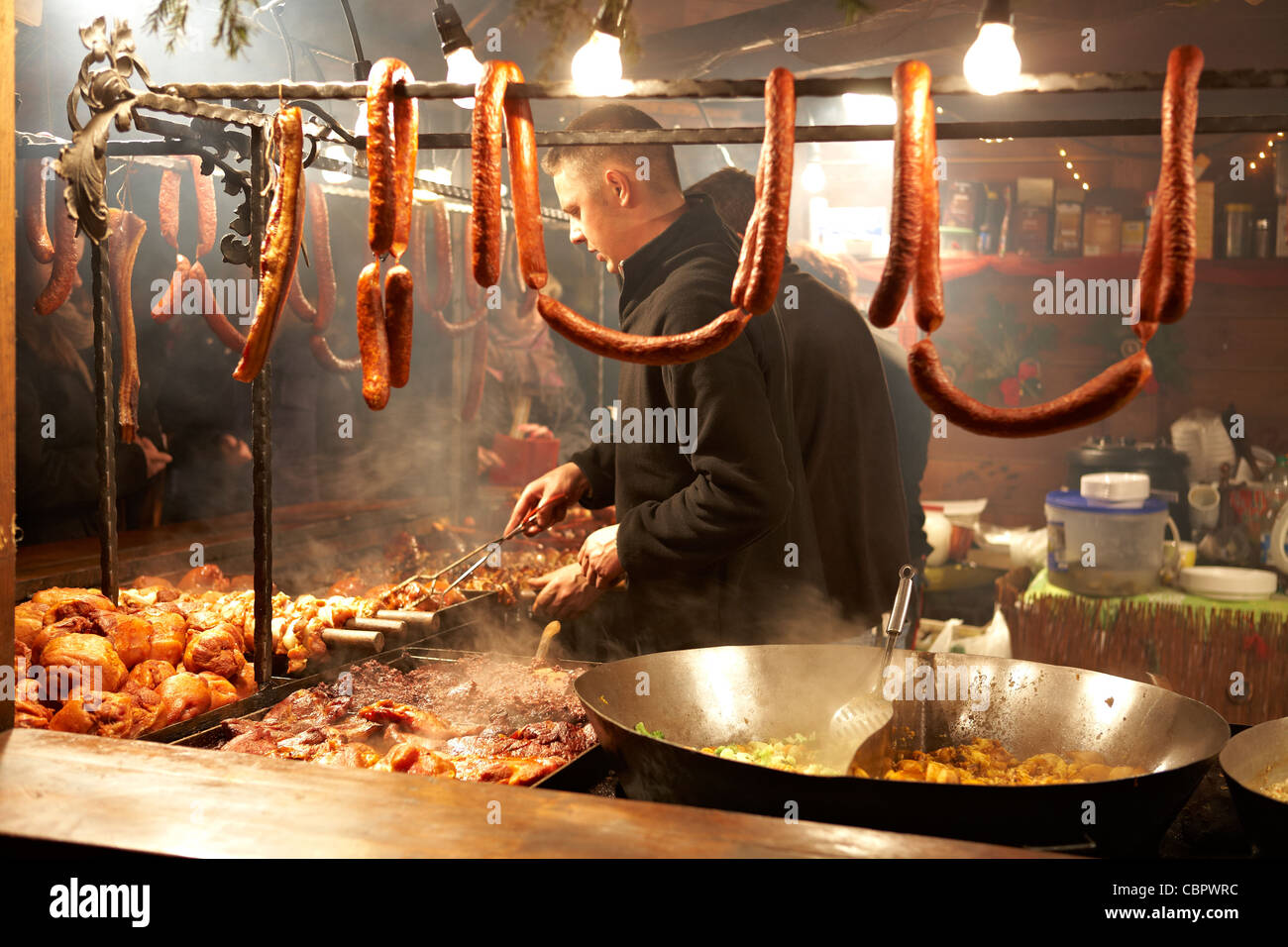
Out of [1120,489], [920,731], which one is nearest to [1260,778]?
[920,731]

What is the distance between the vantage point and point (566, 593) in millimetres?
3561

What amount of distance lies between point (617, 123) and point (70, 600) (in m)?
2.30

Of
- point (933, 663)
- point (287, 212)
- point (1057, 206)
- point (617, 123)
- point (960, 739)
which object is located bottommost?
point (960, 739)

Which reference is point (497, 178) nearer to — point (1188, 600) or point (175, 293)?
point (175, 293)

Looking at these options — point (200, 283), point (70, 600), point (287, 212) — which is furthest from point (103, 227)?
point (200, 283)

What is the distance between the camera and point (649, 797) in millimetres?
1773

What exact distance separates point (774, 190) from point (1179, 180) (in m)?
0.61

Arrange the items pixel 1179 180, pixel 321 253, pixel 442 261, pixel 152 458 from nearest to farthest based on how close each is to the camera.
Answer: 1. pixel 1179 180
2. pixel 321 253
3. pixel 442 261
4. pixel 152 458

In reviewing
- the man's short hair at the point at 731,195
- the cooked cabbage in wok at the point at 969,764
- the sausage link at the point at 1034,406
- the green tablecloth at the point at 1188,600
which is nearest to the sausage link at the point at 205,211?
the man's short hair at the point at 731,195

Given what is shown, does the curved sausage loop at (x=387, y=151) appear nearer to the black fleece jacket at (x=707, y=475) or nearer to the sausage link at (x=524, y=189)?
the sausage link at (x=524, y=189)

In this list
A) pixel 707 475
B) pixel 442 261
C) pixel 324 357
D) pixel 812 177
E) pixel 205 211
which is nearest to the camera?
pixel 707 475

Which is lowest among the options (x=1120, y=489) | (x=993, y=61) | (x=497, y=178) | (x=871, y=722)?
(x=871, y=722)

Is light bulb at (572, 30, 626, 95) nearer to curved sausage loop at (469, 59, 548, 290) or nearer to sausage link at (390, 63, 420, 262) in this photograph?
curved sausage loop at (469, 59, 548, 290)
